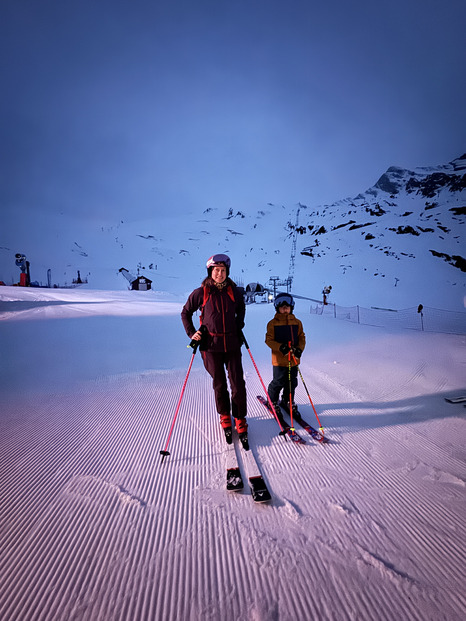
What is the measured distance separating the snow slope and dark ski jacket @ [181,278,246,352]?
1.19 metres

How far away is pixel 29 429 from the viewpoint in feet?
Answer: 10.3

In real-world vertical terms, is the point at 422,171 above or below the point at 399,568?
above

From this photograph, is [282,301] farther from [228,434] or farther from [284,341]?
[228,434]

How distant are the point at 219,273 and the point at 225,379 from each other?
4.35ft

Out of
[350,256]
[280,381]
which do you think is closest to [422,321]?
[280,381]

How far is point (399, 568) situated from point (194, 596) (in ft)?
4.35

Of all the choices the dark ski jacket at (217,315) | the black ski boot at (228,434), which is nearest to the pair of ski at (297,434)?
the black ski boot at (228,434)

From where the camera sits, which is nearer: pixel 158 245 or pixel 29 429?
pixel 29 429

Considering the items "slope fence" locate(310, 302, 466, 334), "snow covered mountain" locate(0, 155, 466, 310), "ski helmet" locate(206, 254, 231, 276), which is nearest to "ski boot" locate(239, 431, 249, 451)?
"ski helmet" locate(206, 254, 231, 276)

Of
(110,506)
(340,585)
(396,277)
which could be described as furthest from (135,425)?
(396,277)

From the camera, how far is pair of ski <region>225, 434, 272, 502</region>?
207 cm

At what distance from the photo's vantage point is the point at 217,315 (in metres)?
2.93

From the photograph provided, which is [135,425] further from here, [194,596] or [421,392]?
[421,392]

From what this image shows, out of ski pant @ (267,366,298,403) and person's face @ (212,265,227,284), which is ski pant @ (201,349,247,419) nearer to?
ski pant @ (267,366,298,403)
